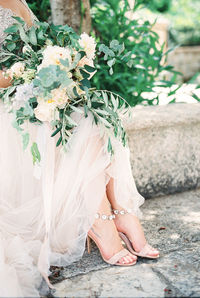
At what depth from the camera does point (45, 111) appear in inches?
73.7

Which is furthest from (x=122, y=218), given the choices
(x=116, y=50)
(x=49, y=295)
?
(x=116, y=50)

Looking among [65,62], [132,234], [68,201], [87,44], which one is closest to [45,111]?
[65,62]

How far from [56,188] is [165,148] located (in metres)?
1.20

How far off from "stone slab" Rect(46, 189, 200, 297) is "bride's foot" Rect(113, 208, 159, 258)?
A: 0.05m

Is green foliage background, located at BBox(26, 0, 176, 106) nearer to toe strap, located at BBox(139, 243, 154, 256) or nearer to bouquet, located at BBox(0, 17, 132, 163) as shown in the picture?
bouquet, located at BBox(0, 17, 132, 163)

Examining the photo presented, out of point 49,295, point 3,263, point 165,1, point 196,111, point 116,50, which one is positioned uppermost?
point 165,1

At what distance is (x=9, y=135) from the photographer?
6.87ft

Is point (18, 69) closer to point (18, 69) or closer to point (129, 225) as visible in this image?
point (18, 69)

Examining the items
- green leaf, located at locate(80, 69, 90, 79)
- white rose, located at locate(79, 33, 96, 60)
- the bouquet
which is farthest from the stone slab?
white rose, located at locate(79, 33, 96, 60)

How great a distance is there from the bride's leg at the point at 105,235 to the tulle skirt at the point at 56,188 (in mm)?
64

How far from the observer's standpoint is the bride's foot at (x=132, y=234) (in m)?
2.07

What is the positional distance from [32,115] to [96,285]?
903 millimetres

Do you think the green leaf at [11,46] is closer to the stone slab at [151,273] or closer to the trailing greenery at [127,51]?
the stone slab at [151,273]

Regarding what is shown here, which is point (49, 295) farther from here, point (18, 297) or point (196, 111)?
point (196, 111)
